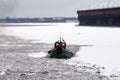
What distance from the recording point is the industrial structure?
96.2 meters

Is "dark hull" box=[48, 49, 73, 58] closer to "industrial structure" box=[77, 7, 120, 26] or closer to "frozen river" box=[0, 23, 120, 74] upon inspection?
"frozen river" box=[0, 23, 120, 74]

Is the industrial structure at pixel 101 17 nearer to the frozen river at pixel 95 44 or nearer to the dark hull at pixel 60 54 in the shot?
the frozen river at pixel 95 44

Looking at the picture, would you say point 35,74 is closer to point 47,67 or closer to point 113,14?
point 47,67

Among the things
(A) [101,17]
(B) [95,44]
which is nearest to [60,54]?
(B) [95,44]

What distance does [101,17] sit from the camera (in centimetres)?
10881

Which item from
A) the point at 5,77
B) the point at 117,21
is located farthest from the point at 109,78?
the point at 117,21

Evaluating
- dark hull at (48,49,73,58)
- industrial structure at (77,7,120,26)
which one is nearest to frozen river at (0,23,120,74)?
dark hull at (48,49,73,58)

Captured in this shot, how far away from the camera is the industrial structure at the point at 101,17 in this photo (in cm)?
9622

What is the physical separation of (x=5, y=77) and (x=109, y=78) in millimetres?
4932

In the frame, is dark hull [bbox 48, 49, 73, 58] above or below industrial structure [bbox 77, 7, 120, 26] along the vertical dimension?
above

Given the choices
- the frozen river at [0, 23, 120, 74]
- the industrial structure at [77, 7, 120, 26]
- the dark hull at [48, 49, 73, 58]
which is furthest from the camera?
the industrial structure at [77, 7, 120, 26]

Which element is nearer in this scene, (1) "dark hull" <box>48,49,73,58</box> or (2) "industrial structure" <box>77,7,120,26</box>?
(1) "dark hull" <box>48,49,73,58</box>

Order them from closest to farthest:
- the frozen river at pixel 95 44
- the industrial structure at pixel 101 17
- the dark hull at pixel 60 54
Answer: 1. the frozen river at pixel 95 44
2. the dark hull at pixel 60 54
3. the industrial structure at pixel 101 17

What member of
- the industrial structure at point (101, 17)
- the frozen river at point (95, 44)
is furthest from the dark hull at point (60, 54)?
the industrial structure at point (101, 17)
